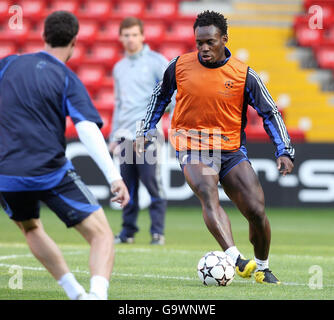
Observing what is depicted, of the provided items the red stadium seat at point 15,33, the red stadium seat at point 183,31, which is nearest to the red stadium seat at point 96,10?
the red stadium seat at point 15,33

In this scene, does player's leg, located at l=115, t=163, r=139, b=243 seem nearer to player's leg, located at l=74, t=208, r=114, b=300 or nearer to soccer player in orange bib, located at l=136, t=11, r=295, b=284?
soccer player in orange bib, located at l=136, t=11, r=295, b=284

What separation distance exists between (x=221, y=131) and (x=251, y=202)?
28.4 inches

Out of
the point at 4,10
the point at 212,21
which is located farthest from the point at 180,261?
the point at 4,10

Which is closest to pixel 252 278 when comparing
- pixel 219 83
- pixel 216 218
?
pixel 216 218

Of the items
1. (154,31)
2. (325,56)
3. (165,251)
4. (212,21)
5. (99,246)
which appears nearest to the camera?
(99,246)

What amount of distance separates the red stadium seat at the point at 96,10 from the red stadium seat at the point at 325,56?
16.7ft

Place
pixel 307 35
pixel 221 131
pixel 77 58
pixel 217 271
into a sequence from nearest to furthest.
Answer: pixel 217 271
pixel 221 131
pixel 77 58
pixel 307 35

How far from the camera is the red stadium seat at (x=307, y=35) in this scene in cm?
1939

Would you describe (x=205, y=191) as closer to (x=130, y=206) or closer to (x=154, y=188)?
(x=154, y=188)

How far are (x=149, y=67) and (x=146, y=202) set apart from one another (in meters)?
4.37

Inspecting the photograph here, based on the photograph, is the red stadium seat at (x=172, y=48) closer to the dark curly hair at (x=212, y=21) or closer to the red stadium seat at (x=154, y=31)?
the red stadium seat at (x=154, y=31)

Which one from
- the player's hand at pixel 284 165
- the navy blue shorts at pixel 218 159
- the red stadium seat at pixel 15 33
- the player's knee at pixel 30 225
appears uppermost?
the red stadium seat at pixel 15 33

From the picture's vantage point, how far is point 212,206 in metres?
7.01
